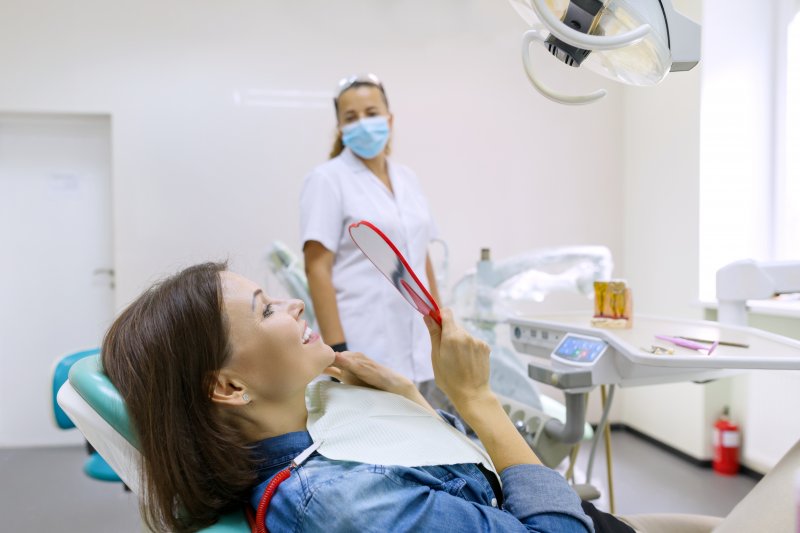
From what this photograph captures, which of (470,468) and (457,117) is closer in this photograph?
(470,468)

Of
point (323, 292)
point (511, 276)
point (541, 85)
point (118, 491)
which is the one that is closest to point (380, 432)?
point (541, 85)

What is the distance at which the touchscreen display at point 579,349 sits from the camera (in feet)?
4.58

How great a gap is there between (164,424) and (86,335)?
3274 millimetres

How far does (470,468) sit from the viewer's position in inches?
35.5

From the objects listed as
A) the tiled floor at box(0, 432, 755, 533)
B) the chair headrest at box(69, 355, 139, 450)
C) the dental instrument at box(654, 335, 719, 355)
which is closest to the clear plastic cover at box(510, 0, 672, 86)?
the dental instrument at box(654, 335, 719, 355)

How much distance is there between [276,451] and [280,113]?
9.61 feet

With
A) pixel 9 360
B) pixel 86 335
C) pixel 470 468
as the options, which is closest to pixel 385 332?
pixel 470 468

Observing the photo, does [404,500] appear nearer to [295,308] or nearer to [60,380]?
[295,308]

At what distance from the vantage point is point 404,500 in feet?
2.45

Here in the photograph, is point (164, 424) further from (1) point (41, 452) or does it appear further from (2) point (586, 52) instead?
(1) point (41, 452)

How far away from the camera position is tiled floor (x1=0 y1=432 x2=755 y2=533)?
2.52 metres

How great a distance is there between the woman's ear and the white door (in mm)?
3155

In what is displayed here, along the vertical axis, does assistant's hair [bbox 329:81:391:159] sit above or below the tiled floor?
above

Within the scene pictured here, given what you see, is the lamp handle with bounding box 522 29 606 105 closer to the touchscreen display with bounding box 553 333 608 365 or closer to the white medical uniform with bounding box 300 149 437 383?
the touchscreen display with bounding box 553 333 608 365
